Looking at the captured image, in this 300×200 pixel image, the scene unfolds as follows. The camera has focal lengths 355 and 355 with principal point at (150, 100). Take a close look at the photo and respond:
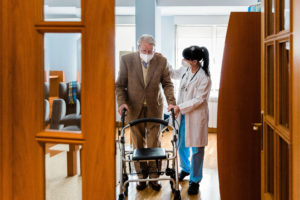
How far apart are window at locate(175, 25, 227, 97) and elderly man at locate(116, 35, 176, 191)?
3429 mm

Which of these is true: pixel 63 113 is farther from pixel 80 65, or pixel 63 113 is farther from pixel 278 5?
pixel 278 5

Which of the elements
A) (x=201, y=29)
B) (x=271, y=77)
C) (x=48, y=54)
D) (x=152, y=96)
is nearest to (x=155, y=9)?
(x=201, y=29)

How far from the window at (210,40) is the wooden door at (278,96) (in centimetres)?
491

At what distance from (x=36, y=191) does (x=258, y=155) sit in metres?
1.61

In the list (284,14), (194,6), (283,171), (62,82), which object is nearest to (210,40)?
(194,6)

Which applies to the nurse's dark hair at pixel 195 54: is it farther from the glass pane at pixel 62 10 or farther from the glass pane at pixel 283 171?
the glass pane at pixel 62 10

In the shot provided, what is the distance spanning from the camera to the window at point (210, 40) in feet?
21.5

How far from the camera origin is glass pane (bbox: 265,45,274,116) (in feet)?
5.30

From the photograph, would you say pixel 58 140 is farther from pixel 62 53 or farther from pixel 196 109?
pixel 196 109

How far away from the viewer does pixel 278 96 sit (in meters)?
1.43

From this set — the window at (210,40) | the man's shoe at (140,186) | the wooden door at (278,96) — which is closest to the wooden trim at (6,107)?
the wooden door at (278,96)

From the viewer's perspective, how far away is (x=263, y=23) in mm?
1750

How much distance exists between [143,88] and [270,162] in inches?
67.4

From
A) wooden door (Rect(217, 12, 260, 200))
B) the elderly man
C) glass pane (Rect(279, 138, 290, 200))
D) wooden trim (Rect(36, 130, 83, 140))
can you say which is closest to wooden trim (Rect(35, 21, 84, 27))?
wooden trim (Rect(36, 130, 83, 140))
